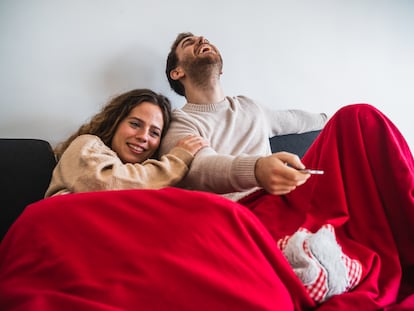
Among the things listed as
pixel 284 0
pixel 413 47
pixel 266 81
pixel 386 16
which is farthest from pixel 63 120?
pixel 413 47

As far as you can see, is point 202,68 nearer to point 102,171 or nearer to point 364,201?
point 102,171

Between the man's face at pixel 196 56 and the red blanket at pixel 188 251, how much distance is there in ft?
2.36

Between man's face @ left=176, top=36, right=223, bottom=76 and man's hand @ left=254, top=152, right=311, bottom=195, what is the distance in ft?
2.00

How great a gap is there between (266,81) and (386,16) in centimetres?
96

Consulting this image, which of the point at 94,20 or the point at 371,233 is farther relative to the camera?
the point at 94,20

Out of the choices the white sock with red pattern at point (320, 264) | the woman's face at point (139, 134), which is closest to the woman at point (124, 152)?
the woman's face at point (139, 134)

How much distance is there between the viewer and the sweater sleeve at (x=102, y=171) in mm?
787

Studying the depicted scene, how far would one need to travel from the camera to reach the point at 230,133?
1.19 m

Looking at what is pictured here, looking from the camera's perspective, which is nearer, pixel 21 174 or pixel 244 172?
pixel 244 172

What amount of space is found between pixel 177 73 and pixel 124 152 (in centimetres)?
43

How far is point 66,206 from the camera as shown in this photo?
0.56 metres

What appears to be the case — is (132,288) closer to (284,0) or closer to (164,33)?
(164,33)

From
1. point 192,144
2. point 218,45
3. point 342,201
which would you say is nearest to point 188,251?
point 342,201

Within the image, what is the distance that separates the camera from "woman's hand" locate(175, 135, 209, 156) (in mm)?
968
